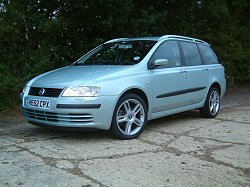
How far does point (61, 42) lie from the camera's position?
9.91 m

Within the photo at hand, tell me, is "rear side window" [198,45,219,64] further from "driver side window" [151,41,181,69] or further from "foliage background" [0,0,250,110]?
"foliage background" [0,0,250,110]

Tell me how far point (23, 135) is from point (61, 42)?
410cm

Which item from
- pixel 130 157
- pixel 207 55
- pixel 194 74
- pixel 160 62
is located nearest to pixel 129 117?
pixel 160 62

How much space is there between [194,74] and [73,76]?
103 inches

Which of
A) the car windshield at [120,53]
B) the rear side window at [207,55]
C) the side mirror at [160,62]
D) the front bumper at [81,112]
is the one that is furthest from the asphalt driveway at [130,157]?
the rear side window at [207,55]

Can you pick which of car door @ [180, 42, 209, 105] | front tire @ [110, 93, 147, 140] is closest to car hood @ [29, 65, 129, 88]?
front tire @ [110, 93, 147, 140]

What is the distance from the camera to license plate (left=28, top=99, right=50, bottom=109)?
5.64 metres

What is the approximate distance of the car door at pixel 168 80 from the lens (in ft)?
21.4

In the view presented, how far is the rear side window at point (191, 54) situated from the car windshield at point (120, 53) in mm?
879

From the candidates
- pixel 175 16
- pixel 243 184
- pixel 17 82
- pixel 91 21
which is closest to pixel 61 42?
pixel 91 21

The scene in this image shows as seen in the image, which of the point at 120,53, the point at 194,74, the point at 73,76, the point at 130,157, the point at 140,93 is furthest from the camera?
the point at 194,74

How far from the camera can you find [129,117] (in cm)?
607

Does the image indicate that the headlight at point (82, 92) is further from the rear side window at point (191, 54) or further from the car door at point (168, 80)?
the rear side window at point (191, 54)

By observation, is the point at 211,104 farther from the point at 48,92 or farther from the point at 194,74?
the point at 48,92
